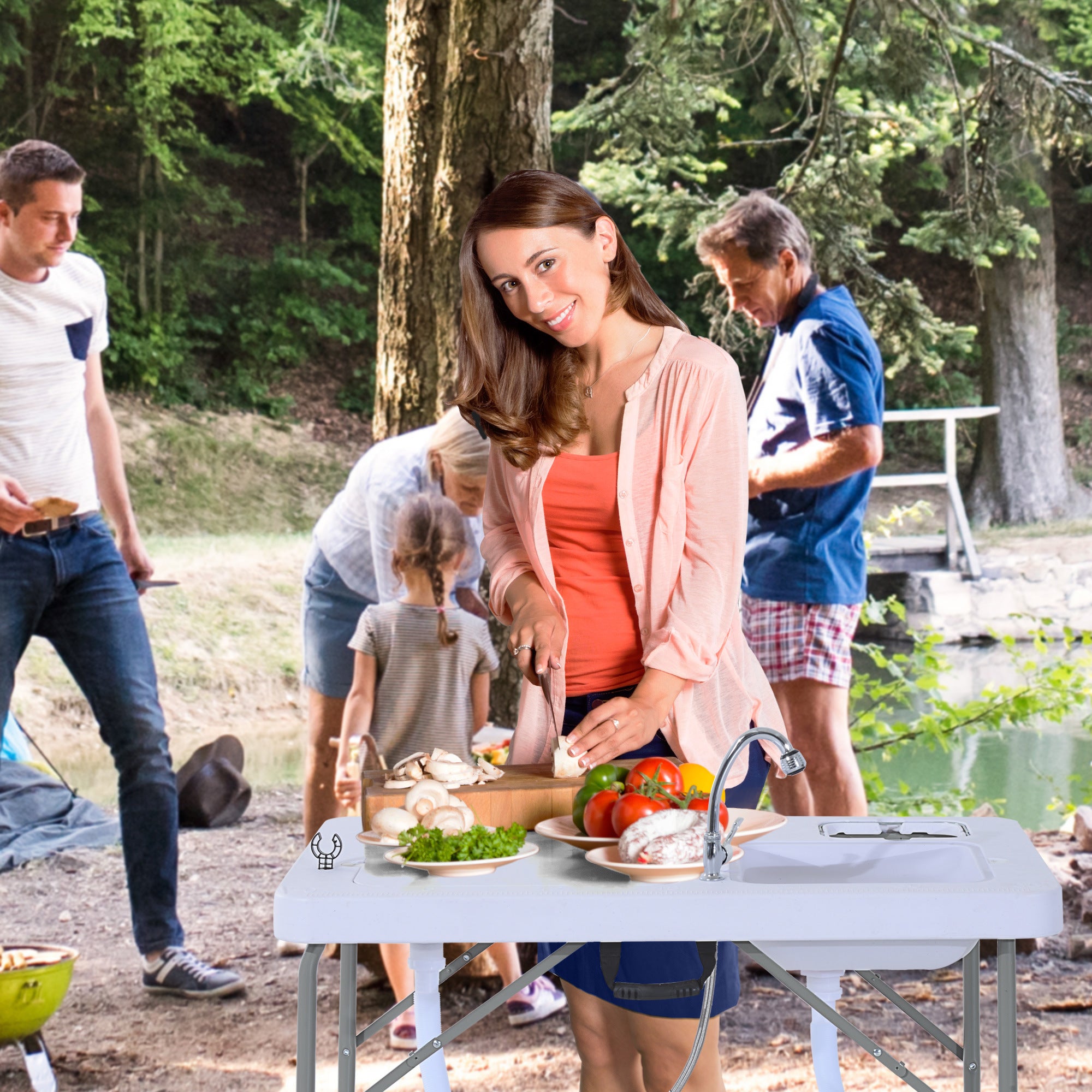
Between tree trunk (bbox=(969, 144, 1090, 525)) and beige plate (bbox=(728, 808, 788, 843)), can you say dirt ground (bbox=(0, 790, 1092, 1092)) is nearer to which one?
beige plate (bbox=(728, 808, 788, 843))

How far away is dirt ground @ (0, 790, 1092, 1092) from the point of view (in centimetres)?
251

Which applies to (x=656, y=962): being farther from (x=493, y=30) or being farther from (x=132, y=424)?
(x=132, y=424)

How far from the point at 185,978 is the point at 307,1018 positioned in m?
1.76

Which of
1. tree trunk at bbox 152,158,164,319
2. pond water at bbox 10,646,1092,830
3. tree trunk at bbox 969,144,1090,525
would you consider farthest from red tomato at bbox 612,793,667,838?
tree trunk at bbox 152,158,164,319

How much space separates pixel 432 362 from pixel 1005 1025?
94.8 inches

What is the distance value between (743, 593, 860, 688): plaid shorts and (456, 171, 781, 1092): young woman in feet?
3.93

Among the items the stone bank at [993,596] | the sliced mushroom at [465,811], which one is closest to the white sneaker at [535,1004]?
the sliced mushroom at [465,811]

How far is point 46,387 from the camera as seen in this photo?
9.25 feet

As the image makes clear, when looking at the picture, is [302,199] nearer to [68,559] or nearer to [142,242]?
[142,242]

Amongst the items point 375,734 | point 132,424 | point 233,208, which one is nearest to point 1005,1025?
point 375,734

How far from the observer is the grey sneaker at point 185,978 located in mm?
2861

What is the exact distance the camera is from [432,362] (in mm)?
3393

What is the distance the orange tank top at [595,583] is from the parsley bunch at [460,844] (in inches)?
13.8

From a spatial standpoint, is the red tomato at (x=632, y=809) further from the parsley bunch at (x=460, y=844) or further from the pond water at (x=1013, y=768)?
the pond water at (x=1013, y=768)
